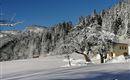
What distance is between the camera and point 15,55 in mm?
174875

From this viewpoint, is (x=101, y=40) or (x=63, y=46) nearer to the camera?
(x=101, y=40)

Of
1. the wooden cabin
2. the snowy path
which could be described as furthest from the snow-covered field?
the wooden cabin

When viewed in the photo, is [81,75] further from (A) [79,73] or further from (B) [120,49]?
(B) [120,49]

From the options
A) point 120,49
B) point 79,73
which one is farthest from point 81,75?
point 120,49

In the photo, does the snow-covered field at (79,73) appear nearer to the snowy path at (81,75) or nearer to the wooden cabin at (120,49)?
the snowy path at (81,75)

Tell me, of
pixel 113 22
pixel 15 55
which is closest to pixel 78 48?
pixel 113 22

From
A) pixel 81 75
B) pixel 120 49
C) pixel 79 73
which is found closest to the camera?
pixel 81 75

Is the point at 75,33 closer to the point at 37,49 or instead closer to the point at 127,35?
the point at 127,35

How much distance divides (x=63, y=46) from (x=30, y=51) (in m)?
124

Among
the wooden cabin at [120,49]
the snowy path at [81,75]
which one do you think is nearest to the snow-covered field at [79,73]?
the snowy path at [81,75]

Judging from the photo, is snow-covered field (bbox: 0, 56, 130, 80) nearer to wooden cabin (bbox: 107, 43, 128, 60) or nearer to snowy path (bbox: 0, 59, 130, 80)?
snowy path (bbox: 0, 59, 130, 80)

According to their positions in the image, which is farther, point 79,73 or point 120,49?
point 120,49

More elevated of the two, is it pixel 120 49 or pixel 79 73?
pixel 120 49

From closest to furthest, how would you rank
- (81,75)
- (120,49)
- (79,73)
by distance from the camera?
(81,75) < (79,73) < (120,49)
